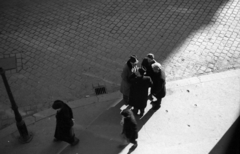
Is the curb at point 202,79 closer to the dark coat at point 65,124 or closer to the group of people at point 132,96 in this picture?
the group of people at point 132,96

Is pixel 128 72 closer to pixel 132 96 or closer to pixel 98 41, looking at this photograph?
pixel 132 96

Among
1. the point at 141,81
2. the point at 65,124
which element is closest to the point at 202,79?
the point at 141,81

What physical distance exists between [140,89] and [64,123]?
2.10 m

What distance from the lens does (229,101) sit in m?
7.67

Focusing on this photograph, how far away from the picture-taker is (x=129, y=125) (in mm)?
5750

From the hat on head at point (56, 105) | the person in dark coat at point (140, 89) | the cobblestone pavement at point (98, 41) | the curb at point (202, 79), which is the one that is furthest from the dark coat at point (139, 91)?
the hat on head at point (56, 105)

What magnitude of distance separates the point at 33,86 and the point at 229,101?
20.8 feet

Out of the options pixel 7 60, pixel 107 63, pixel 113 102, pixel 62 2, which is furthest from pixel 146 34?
pixel 7 60

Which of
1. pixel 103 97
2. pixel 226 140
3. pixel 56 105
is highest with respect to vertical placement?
pixel 56 105

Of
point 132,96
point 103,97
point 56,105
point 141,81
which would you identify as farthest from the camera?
point 103,97

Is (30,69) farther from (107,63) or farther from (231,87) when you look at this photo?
(231,87)

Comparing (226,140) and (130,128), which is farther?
(226,140)

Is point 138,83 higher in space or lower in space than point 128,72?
lower

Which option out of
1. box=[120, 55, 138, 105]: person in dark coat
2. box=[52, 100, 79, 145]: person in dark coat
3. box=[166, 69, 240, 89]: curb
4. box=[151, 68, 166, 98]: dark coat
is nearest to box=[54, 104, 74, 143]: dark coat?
box=[52, 100, 79, 145]: person in dark coat
